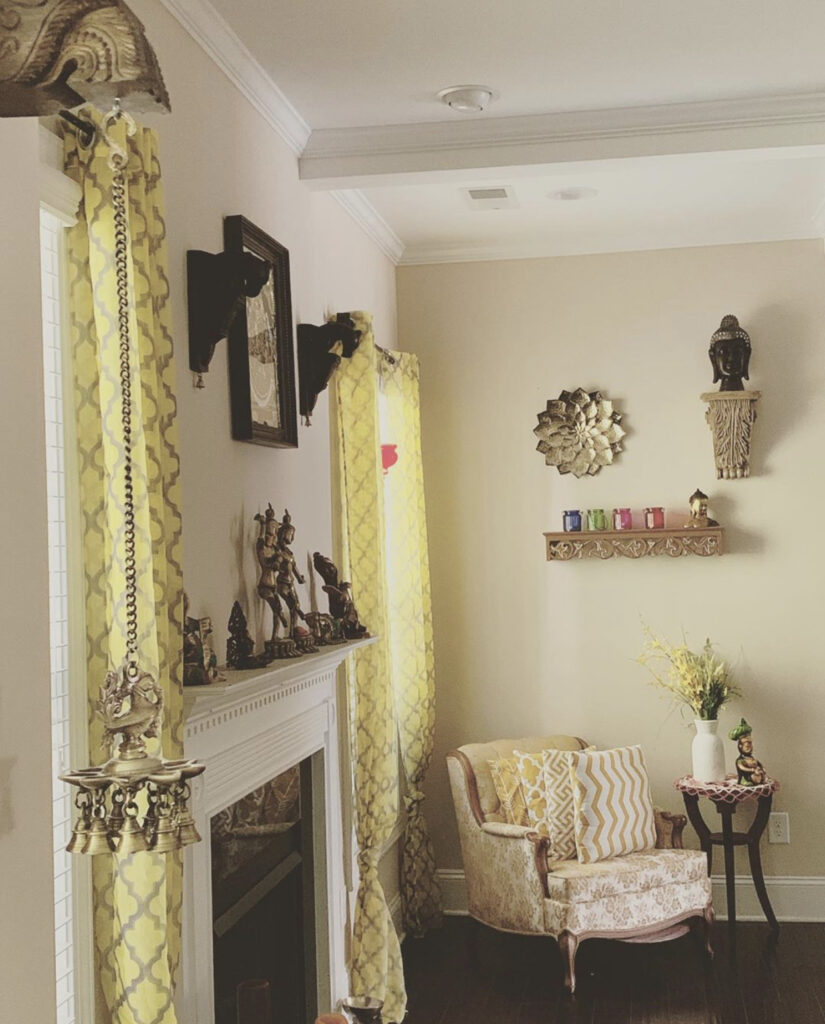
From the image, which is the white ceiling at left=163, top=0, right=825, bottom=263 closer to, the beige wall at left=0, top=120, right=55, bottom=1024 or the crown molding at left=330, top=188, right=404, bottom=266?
the crown molding at left=330, top=188, right=404, bottom=266

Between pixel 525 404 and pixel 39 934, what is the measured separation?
407 cm

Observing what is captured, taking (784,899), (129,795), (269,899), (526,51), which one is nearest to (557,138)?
(526,51)

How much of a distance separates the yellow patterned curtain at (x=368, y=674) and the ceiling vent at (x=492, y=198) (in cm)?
69

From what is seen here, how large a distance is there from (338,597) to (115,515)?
65.2 inches

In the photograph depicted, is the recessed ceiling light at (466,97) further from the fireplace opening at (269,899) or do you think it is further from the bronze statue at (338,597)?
the fireplace opening at (269,899)

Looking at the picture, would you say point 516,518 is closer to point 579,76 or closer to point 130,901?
point 579,76

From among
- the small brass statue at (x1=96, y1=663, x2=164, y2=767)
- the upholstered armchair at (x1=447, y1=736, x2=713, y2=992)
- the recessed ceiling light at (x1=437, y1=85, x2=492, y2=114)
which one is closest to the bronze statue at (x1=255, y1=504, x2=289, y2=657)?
the recessed ceiling light at (x1=437, y1=85, x2=492, y2=114)

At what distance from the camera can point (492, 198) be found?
4734mm

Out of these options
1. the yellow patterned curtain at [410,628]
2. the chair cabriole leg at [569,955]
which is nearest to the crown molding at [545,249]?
the yellow patterned curtain at [410,628]

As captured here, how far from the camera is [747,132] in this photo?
3656mm

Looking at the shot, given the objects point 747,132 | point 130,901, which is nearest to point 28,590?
point 130,901

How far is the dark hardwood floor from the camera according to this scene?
4250mm

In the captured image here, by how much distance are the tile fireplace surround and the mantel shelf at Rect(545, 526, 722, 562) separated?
1699 mm

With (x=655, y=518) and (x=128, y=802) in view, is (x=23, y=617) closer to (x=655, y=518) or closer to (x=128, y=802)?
(x=128, y=802)
